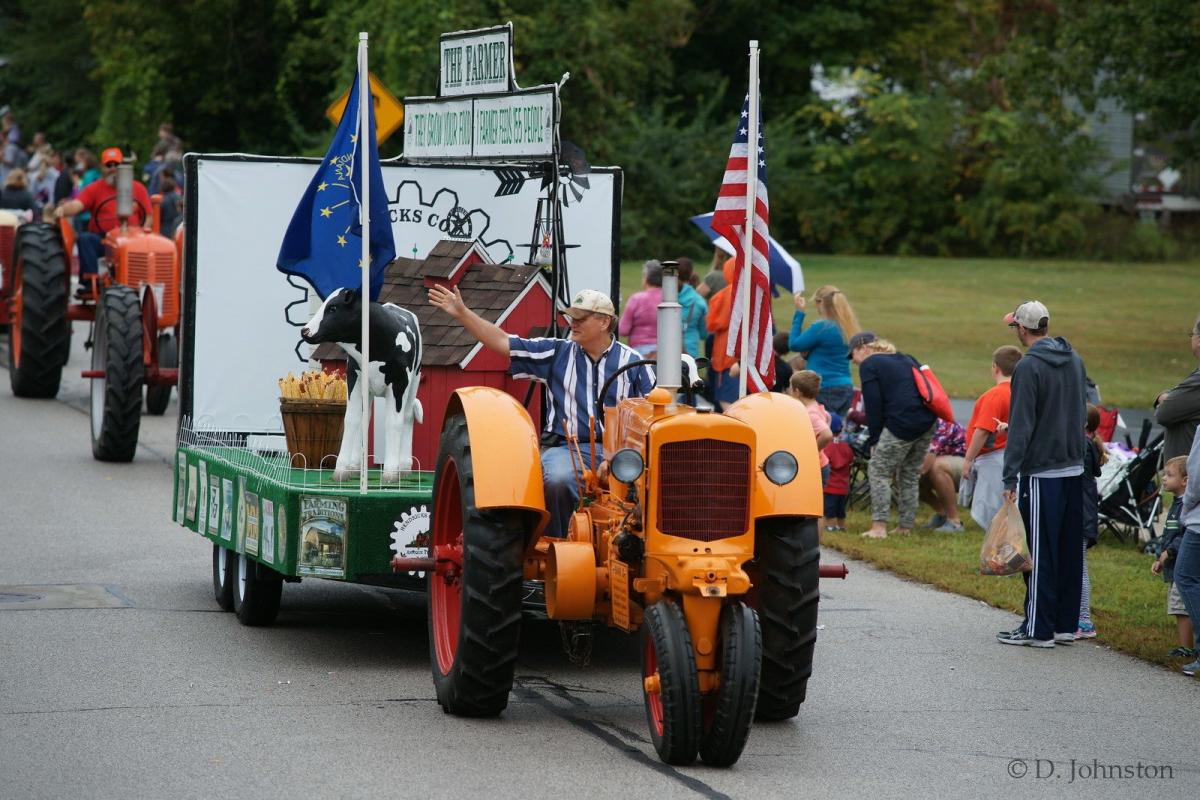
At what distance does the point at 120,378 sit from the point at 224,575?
217 inches

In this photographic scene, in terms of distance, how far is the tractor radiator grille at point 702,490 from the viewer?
7070mm

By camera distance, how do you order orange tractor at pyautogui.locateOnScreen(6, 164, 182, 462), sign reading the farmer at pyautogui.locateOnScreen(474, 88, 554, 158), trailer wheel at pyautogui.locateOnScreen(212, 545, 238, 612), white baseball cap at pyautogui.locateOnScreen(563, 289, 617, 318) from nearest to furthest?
white baseball cap at pyautogui.locateOnScreen(563, 289, 617, 318)
trailer wheel at pyautogui.locateOnScreen(212, 545, 238, 612)
sign reading the farmer at pyautogui.locateOnScreen(474, 88, 554, 158)
orange tractor at pyautogui.locateOnScreen(6, 164, 182, 462)

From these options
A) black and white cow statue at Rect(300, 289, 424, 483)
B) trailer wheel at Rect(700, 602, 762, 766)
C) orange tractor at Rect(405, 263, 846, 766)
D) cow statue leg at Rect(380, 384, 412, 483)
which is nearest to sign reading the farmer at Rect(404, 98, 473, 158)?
black and white cow statue at Rect(300, 289, 424, 483)

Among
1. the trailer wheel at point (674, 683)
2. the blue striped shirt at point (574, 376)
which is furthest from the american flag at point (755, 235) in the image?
the trailer wheel at point (674, 683)

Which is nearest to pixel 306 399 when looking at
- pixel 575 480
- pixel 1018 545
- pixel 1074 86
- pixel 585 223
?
pixel 575 480

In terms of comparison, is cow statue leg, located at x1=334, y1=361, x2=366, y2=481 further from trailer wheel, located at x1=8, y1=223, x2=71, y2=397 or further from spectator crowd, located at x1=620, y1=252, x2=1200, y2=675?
trailer wheel, located at x1=8, y1=223, x2=71, y2=397

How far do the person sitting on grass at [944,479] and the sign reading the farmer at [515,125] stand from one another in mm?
4491

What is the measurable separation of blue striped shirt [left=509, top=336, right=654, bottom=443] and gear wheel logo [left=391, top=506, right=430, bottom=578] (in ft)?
2.41

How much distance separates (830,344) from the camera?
15258mm

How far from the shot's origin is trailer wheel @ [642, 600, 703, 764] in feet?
22.1

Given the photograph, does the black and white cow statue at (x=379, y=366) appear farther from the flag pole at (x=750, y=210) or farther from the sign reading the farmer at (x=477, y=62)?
the sign reading the farmer at (x=477, y=62)

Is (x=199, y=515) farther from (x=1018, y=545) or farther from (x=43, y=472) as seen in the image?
(x=43, y=472)

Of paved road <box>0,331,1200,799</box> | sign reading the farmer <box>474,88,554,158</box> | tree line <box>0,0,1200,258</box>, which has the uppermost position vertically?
tree line <box>0,0,1200,258</box>

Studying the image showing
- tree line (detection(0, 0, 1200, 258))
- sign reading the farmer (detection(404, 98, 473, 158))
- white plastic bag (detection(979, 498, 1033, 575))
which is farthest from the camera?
tree line (detection(0, 0, 1200, 258))
